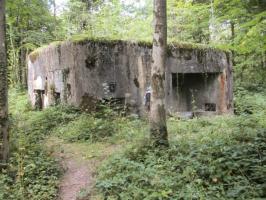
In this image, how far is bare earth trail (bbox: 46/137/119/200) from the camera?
6098 millimetres

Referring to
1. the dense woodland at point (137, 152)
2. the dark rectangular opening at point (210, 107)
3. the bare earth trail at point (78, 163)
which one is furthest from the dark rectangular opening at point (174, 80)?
the bare earth trail at point (78, 163)

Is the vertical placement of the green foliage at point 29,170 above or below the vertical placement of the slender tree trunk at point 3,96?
Answer: below

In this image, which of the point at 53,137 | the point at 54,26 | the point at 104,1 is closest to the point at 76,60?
the point at 53,137

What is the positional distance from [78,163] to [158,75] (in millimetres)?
2390

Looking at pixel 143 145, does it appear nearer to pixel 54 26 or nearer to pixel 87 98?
pixel 87 98

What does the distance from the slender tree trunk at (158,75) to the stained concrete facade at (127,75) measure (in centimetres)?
448

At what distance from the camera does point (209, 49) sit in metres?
13.5

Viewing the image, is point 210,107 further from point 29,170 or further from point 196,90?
A: point 29,170

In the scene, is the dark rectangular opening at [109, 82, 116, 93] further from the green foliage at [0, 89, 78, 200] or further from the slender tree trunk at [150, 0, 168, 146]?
the slender tree trunk at [150, 0, 168, 146]

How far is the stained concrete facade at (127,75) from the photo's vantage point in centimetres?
1127

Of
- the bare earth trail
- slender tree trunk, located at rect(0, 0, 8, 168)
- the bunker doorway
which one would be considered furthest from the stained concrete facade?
slender tree trunk, located at rect(0, 0, 8, 168)

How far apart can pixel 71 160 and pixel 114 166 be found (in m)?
1.57

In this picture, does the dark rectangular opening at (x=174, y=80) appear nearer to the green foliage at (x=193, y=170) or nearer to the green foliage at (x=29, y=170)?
the green foliage at (x=29, y=170)

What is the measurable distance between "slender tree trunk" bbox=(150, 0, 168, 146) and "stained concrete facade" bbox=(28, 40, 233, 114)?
4477 millimetres
